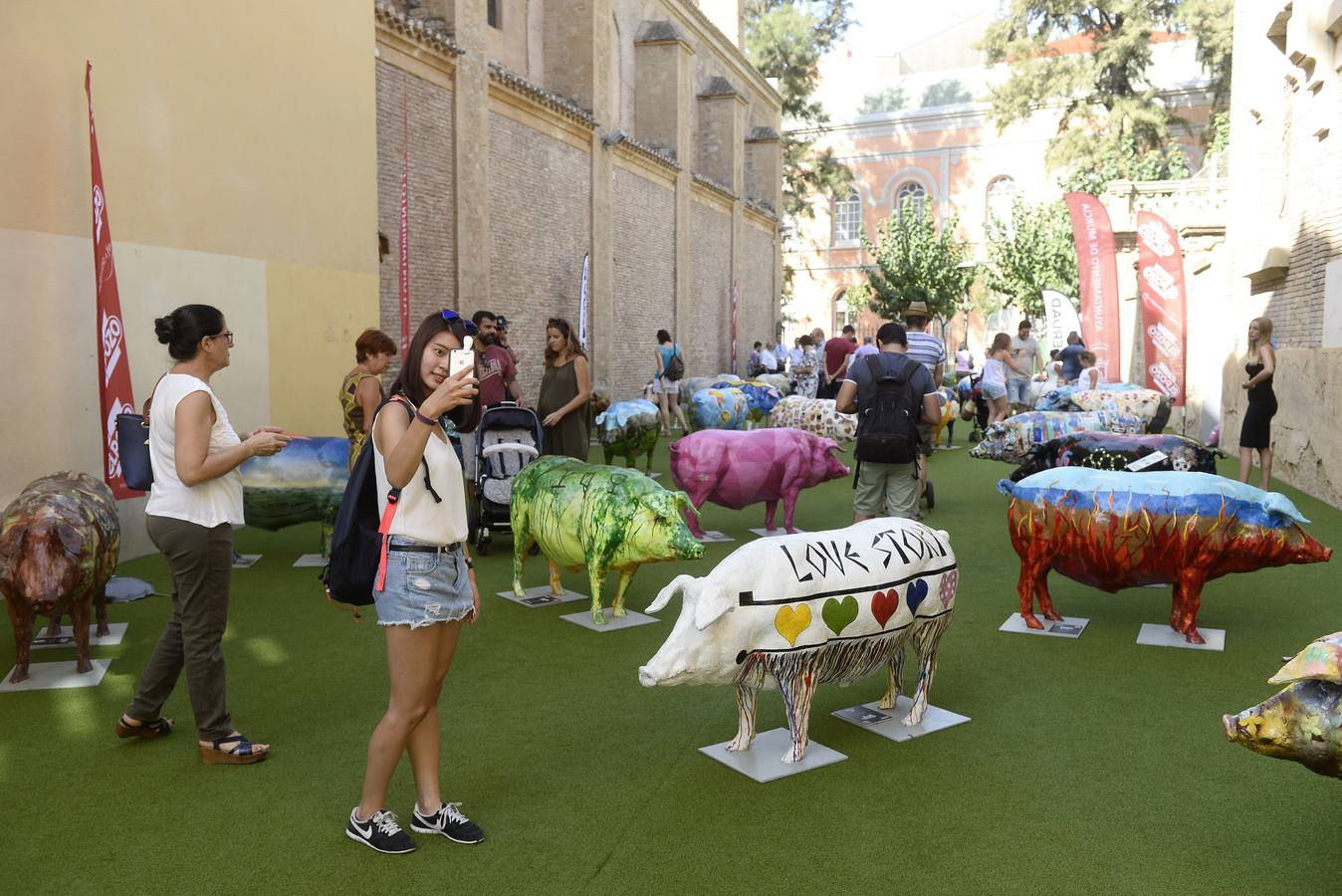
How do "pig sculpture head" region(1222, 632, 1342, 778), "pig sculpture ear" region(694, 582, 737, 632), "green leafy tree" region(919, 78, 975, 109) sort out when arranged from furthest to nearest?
"green leafy tree" region(919, 78, 975, 109), "pig sculpture ear" region(694, 582, 737, 632), "pig sculpture head" region(1222, 632, 1342, 778)

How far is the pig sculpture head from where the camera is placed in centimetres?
314

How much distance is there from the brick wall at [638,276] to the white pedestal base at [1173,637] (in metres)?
16.2

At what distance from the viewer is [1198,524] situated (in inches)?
232

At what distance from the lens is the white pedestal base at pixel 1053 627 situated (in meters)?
6.58

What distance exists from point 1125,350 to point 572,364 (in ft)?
65.3

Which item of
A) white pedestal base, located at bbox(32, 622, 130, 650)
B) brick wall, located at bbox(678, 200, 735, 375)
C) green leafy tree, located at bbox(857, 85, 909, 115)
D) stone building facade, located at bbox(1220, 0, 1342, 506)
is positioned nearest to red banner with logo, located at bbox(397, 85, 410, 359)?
white pedestal base, located at bbox(32, 622, 130, 650)

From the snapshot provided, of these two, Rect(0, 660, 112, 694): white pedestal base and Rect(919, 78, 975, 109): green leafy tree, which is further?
Rect(919, 78, 975, 109): green leafy tree

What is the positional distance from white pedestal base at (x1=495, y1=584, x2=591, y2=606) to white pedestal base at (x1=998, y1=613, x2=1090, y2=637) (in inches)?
112

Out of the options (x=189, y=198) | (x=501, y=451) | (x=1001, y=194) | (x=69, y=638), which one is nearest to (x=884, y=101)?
(x=1001, y=194)

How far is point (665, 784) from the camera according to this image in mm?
4438

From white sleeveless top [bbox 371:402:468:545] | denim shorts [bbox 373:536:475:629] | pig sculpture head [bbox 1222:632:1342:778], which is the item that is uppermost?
white sleeveless top [bbox 371:402:468:545]

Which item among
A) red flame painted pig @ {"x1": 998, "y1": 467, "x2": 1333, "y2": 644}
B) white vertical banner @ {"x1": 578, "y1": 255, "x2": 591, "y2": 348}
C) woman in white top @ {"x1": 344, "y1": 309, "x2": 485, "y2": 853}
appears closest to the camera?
woman in white top @ {"x1": 344, "y1": 309, "x2": 485, "y2": 853}

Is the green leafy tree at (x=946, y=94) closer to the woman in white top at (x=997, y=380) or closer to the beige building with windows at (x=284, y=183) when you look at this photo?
the beige building with windows at (x=284, y=183)

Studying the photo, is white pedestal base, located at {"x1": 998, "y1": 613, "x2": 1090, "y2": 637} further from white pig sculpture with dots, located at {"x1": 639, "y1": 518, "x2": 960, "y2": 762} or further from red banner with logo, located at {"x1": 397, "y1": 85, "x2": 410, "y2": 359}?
red banner with logo, located at {"x1": 397, "y1": 85, "x2": 410, "y2": 359}
